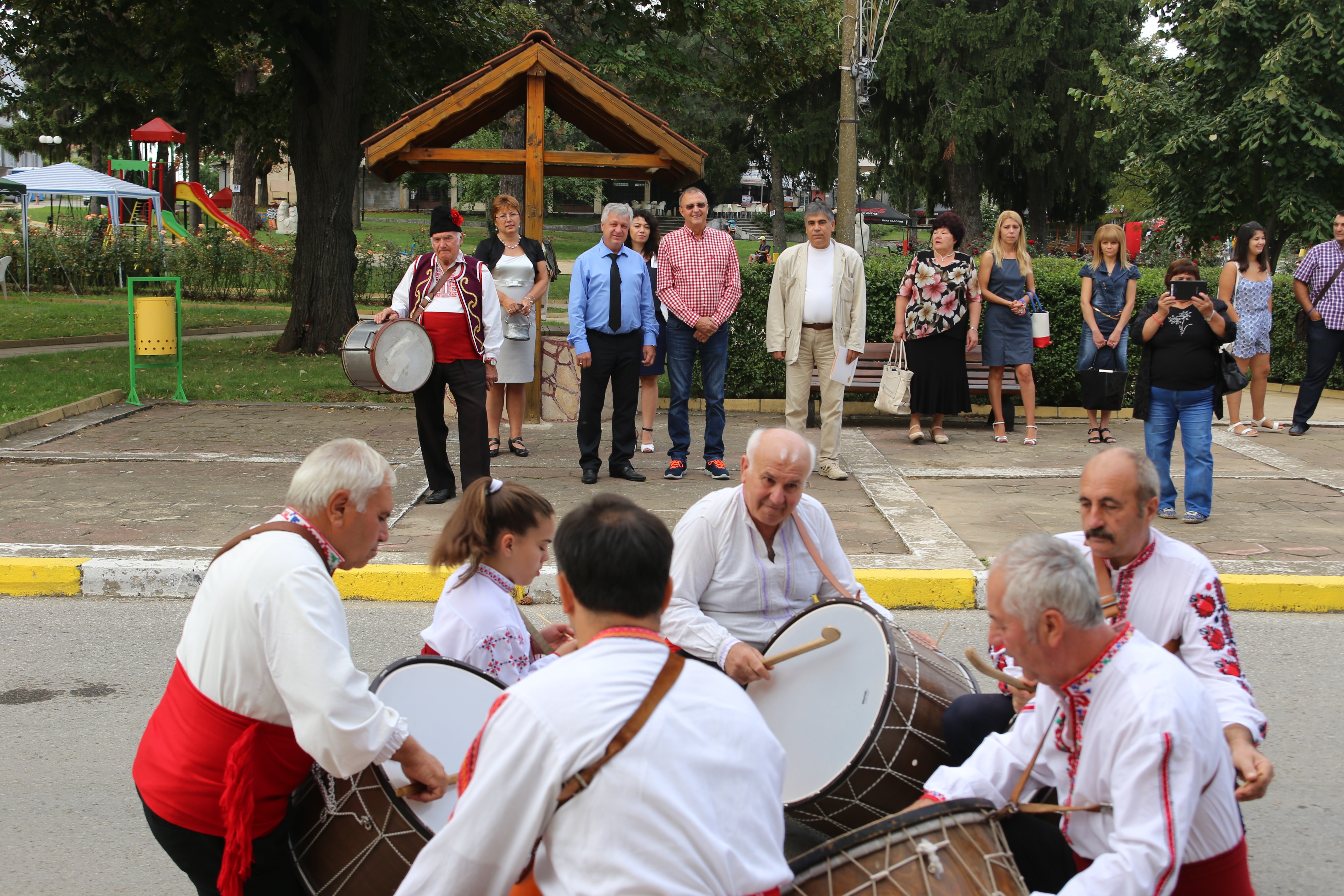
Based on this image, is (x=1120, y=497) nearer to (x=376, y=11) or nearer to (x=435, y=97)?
(x=435, y=97)

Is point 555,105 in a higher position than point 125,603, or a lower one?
higher

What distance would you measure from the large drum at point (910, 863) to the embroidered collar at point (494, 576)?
1.41 meters

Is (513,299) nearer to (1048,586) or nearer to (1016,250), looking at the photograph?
(1016,250)

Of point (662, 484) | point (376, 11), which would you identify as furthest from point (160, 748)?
point (376, 11)

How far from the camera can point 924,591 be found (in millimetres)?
6625

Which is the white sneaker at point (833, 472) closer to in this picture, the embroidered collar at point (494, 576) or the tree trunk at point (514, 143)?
the embroidered collar at point (494, 576)

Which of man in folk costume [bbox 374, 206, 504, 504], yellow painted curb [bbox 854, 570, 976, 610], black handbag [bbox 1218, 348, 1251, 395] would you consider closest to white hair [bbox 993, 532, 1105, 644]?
yellow painted curb [bbox 854, 570, 976, 610]

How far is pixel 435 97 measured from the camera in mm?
9898

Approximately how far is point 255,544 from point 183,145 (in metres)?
48.6

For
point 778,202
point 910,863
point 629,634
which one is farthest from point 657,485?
point 778,202

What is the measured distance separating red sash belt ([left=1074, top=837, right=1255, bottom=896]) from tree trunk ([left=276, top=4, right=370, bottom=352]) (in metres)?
13.4

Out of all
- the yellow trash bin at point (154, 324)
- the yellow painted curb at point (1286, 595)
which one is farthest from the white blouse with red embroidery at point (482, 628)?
the yellow trash bin at point (154, 324)

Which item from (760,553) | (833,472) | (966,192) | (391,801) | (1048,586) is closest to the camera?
(1048,586)

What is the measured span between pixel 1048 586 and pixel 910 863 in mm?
672
